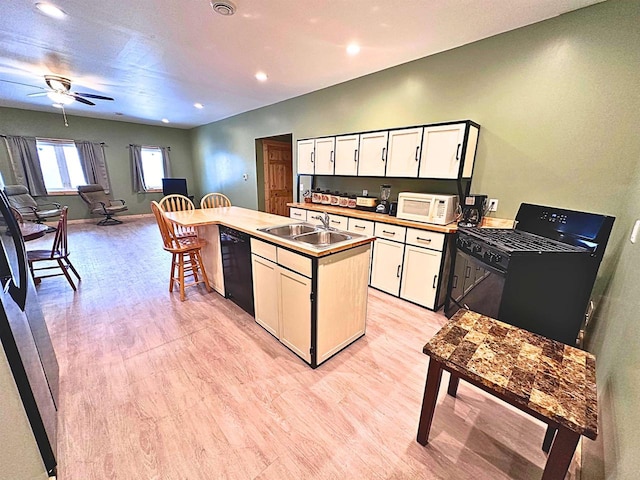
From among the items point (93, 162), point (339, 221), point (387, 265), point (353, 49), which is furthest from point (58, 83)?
point (387, 265)

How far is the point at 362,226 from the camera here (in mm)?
3068

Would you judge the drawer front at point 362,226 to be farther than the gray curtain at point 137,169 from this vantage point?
No

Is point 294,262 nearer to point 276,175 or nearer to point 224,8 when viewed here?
point 224,8

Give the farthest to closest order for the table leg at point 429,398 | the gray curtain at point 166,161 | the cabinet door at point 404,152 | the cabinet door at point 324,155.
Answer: the gray curtain at point 166,161
the cabinet door at point 324,155
the cabinet door at point 404,152
the table leg at point 429,398

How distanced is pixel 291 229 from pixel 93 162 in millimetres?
7264

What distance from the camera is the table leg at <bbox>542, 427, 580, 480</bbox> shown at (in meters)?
0.87

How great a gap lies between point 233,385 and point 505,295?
2.01 metres

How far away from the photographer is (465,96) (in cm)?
260

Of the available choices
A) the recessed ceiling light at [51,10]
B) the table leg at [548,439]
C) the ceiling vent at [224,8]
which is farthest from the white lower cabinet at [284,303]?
the recessed ceiling light at [51,10]

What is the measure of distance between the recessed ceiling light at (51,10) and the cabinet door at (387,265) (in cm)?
349

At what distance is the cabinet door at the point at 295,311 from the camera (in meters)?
1.77

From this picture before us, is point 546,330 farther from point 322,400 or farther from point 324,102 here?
point 324,102

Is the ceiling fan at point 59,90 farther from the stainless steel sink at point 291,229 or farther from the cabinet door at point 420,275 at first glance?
the cabinet door at point 420,275

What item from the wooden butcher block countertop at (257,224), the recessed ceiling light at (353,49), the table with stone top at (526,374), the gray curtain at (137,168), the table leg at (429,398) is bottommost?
the table leg at (429,398)
